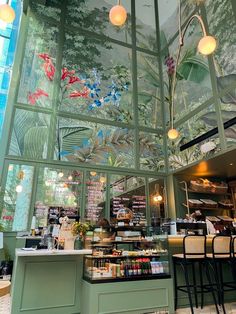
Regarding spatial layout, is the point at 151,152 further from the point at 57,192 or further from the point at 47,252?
the point at 47,252

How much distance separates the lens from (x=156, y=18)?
8.20 metres

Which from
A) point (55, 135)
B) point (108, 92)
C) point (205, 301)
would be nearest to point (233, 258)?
point (205, 301)

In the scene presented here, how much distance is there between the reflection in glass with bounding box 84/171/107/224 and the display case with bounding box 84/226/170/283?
1.78m

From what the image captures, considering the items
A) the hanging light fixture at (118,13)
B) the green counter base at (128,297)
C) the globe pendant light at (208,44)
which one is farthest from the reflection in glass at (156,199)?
the hanging light fixture at (118,13)

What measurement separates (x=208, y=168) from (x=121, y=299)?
3.82 m

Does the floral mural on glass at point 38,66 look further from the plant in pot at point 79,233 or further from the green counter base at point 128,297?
the green counter base at point 128,297

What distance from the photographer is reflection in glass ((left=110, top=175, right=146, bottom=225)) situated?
5.95 meters

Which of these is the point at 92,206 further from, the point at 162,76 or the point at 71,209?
the point at 162,76

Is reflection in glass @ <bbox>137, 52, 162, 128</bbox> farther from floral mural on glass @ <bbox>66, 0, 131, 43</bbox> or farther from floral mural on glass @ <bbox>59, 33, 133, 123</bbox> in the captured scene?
floral mural on glass @ <bbox>66, 0, 131, 43</bbox>

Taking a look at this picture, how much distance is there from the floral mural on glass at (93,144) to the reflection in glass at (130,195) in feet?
1.35

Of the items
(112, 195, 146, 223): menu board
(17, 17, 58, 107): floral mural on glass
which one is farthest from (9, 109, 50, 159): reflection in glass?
(112, 195, 146, 223): menu board

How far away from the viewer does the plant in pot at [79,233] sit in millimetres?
3562

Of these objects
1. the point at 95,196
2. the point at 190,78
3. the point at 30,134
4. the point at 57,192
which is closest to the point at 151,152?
the point at 95,196

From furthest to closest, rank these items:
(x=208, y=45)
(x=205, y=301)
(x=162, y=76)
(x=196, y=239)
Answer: (x=162, y=76), (x=205, y=301), (x=196, y=239), (x=208, y=45)
